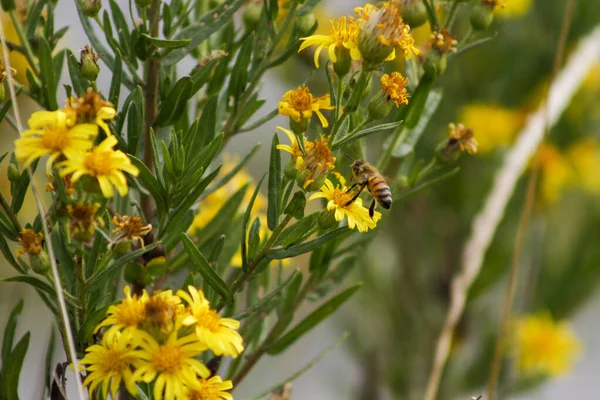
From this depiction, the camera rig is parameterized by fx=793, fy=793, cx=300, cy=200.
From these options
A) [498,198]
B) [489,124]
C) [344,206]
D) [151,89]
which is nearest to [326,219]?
[344,206]

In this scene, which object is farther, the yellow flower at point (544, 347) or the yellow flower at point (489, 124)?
the yellow flower at point (544, 347)

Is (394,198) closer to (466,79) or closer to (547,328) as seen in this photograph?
(466,79)

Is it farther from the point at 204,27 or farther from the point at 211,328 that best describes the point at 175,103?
the point at 211,328

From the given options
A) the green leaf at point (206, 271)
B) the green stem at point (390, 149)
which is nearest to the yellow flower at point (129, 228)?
the green leaf at point (206, 271)

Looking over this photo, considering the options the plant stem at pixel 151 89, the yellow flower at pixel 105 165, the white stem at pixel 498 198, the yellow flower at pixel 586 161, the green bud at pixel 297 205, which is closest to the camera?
the yellow flower at pixel 105 165

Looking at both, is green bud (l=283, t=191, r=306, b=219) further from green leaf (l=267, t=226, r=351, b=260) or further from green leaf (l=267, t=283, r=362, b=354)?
green leaf (l=267, t=283, r=362, b=354)

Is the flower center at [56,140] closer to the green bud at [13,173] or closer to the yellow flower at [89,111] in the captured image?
the yellow flower at [89,111]

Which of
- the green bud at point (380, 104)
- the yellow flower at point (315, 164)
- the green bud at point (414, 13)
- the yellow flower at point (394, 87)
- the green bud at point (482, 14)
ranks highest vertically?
the green bud at point (482, 14)

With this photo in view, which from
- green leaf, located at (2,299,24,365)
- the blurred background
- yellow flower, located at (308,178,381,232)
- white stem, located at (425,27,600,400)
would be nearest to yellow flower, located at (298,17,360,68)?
yellow flower, located at (308,178,381,232)
